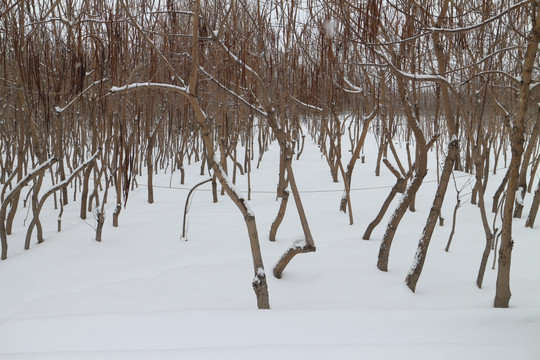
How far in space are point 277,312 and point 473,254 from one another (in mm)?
2021

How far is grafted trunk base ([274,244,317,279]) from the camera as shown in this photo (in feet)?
9.74

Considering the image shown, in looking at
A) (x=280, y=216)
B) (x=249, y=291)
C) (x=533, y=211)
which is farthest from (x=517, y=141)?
(x=533, y=211)

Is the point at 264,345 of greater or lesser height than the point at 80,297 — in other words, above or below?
above

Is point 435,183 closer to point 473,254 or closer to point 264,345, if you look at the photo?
point 473,254

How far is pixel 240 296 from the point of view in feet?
9.73

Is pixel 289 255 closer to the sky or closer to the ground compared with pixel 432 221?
closer to the ground

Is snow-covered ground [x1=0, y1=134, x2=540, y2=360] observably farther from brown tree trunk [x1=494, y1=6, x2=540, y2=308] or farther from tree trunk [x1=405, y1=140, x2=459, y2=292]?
brown tree trunk [x1=494, y1=6, x2=540, y2=308]

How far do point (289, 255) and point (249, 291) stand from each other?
1.06 feet

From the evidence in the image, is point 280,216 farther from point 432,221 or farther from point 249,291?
point 432,221

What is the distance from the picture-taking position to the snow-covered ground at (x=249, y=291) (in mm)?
1912

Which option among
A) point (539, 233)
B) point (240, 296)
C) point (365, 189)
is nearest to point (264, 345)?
point (240, 296)

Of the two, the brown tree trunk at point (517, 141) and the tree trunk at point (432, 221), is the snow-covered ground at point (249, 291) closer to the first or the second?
the tree trunk at point (432, 221)

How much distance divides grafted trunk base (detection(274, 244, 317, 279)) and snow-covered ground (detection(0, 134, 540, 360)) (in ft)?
0.23

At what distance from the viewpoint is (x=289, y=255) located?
10.0 feet
